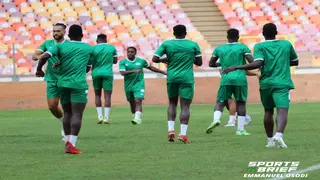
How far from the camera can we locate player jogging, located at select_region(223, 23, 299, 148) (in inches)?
515

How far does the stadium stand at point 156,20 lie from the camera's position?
106 ft

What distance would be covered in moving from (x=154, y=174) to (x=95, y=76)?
12332mm

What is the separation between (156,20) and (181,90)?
20055mm

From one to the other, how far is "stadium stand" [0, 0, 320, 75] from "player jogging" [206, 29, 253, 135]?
13.4 m

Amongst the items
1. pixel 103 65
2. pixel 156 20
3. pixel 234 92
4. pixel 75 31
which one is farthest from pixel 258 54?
pixel 156 20

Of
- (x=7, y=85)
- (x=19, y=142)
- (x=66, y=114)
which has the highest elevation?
(x=66, y=114)

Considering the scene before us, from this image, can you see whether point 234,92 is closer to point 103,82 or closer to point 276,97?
point 276,97

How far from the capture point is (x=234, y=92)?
17.0 meters

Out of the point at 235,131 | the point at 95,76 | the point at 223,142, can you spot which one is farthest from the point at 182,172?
the point at 95,76

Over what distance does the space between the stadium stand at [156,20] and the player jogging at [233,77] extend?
13400 mm

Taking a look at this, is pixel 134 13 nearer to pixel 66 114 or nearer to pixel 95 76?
pixel 95 76

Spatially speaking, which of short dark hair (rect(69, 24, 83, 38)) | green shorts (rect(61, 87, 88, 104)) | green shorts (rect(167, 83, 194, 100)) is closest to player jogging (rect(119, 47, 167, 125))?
green shorts (rect(167, 83, 194, 100))

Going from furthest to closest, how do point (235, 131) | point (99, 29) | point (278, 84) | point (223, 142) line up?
point (99, 29) → point (235, 131) → point (223, 142) → point (278, 84)

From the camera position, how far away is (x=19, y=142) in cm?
1568
